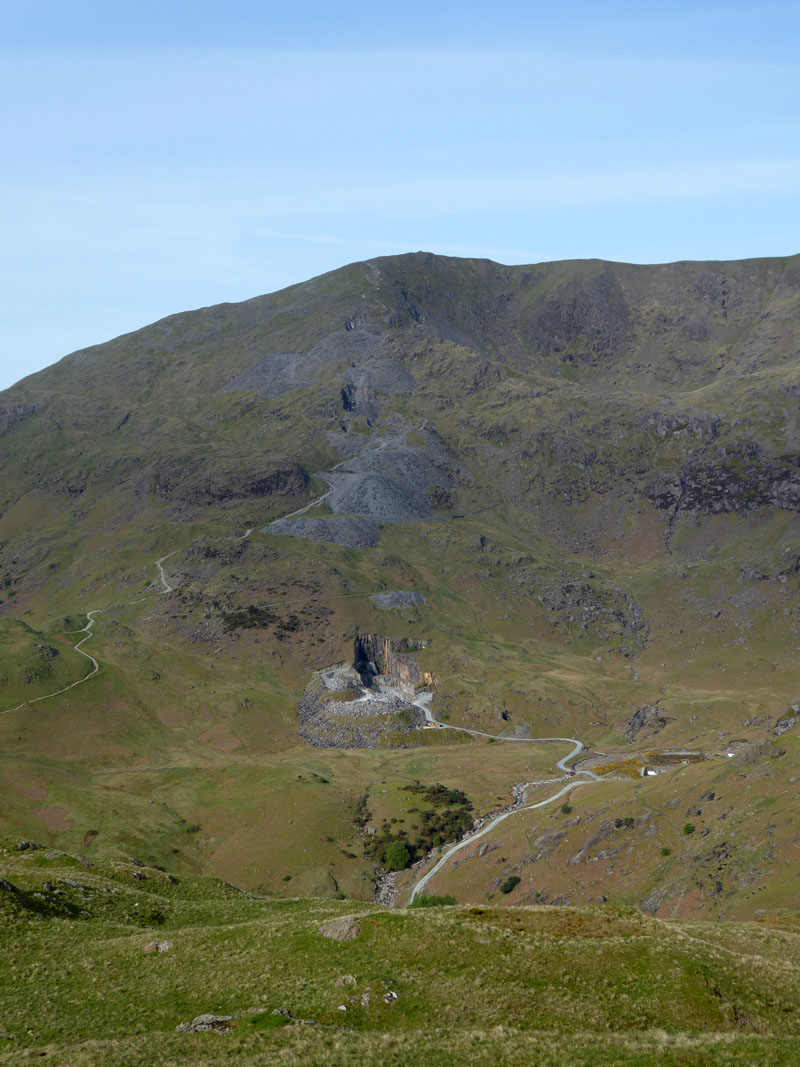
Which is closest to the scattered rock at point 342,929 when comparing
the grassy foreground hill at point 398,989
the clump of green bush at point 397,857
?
the grassy foreground hill at point 398,989

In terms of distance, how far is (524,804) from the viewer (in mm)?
173250

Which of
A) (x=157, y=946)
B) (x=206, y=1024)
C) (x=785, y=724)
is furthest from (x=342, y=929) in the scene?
(x=785, y=724)

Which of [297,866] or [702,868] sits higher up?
[702,868]

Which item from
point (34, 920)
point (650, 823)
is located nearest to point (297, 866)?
point (650, 823)

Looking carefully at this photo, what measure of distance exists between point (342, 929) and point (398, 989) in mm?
10093

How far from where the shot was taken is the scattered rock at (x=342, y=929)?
56.6 m

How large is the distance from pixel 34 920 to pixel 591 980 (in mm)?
39515

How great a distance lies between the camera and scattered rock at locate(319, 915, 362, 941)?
56562 mm

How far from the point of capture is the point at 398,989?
4800 cm

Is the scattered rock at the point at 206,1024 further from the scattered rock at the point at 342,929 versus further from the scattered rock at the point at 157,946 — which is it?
the scattered rock at the point at 342,929

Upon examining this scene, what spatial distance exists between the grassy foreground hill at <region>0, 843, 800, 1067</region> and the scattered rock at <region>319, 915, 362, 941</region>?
126 millimetres

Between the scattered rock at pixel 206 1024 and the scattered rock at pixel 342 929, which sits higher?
the scattered rock at pixel 206 1024

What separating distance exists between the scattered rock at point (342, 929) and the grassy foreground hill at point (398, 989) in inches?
4.9

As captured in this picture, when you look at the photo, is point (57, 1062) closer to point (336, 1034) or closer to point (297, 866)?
point (336, 1034)
